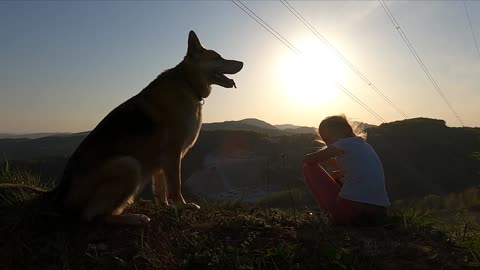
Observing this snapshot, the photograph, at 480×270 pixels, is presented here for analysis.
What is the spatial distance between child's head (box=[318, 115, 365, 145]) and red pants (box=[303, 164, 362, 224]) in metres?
0.35

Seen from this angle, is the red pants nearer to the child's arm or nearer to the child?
the child

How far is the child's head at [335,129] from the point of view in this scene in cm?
432

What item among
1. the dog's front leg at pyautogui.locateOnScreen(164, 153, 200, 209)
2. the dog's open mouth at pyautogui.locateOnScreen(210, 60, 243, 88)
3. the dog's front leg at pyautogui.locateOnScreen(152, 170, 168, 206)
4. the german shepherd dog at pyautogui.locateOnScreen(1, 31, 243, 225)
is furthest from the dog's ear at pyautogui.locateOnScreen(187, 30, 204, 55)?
the dog's front leg at pyautogui.locateOnScreen(152, 170, 168, 206)

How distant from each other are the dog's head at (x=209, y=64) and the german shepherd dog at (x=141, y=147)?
13 millimetres

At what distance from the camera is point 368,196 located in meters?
3.99

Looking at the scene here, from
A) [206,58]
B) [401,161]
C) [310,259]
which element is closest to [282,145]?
[401,161]

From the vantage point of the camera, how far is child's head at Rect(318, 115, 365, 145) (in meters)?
4.32

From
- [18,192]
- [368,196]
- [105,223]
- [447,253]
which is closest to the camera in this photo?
[447,253]

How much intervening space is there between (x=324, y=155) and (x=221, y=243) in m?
1.71

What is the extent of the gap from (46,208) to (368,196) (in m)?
3.18

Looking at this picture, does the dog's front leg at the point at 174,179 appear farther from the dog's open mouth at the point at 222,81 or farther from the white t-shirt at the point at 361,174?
the white t-shirt at the point at 361,174

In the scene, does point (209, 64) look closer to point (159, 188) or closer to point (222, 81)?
point (222, 81)

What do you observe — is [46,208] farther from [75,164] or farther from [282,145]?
[282,145]

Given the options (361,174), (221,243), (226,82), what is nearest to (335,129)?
(361,174)
